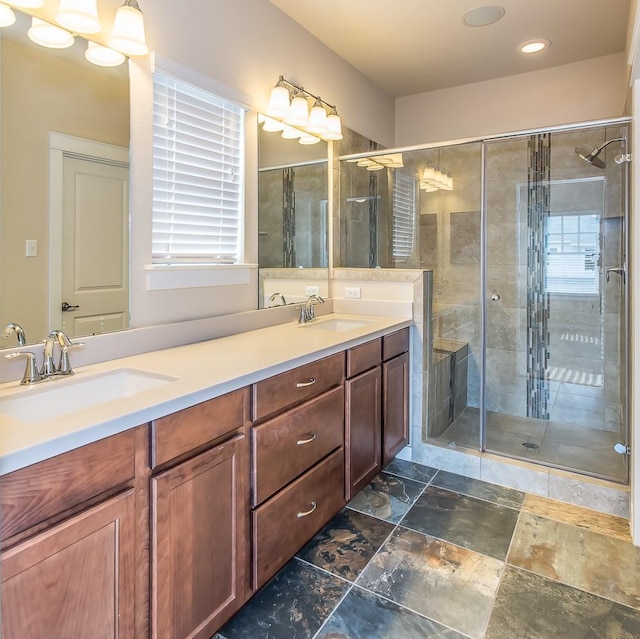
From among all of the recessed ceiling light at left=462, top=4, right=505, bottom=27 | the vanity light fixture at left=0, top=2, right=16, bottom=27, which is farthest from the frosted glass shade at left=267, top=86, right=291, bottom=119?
the vanity light fixture at left=0, top=2, right=16, bottom=27

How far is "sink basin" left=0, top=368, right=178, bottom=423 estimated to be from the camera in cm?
122

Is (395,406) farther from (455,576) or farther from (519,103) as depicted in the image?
(519,103)

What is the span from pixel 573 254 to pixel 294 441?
7.72 feet

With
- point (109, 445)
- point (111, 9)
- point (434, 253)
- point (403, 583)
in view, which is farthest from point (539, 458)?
point (111, 9)

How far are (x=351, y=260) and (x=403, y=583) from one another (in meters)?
1.90

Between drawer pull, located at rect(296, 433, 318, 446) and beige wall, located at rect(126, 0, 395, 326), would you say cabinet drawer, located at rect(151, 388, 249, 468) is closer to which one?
drawer pull, located at rect(296, 433, 318, 446)

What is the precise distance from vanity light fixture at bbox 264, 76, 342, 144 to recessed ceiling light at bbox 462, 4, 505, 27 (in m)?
0.84

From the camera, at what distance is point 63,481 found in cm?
94

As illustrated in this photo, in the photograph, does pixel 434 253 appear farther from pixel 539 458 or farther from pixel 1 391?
pixel 1 391

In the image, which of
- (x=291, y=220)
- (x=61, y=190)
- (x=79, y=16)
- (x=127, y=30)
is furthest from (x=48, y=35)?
(x=291, y=220)

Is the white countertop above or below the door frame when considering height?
below

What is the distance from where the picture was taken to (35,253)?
4.64ft

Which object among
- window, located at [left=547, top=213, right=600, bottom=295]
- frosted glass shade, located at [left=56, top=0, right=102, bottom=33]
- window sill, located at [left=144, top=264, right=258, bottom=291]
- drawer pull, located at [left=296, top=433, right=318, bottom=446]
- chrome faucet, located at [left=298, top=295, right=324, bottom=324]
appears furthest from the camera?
window, located at [left=547, top=213, right=600, bottom=295]

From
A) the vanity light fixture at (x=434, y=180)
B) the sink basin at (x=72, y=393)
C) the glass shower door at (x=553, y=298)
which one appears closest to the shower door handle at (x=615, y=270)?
the glass shower door at (x=553, y=298)
